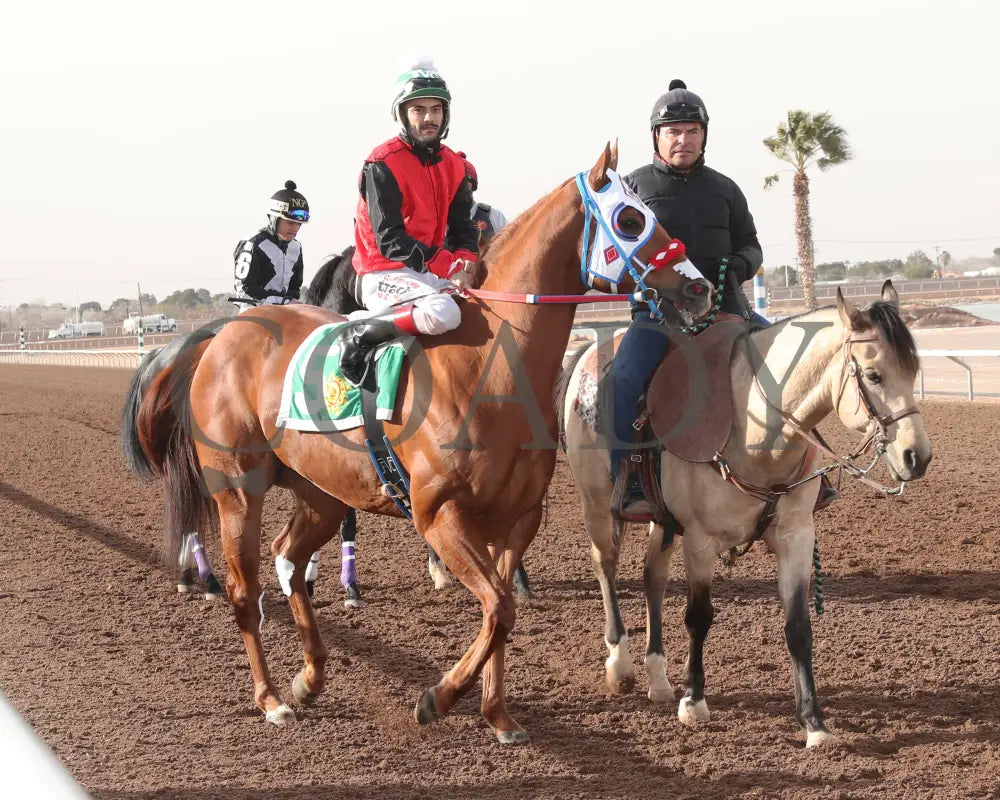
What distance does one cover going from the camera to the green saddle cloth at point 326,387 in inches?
185

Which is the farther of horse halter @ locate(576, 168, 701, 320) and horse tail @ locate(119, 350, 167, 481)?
horse tail @ locate(119, 350, 167, 481)

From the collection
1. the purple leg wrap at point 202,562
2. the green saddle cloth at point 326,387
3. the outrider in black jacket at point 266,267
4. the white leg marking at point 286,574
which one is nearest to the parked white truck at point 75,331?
the outrider in black jacket at point 266,267

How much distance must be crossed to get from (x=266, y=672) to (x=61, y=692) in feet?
3.46

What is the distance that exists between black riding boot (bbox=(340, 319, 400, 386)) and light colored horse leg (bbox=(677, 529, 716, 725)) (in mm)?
1629

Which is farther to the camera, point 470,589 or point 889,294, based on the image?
point 889,294

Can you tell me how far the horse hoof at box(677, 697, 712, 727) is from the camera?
479 centimetres

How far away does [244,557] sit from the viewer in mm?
5496

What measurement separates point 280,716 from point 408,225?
7.59ft

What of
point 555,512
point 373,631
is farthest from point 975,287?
point 373,631

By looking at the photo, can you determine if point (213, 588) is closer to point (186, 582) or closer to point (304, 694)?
point (186, 582)

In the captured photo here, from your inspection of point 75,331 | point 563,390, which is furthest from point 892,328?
point 75,331

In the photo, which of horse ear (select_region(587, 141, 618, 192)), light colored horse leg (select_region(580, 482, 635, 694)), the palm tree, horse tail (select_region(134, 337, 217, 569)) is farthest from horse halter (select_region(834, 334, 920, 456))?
the palm tree

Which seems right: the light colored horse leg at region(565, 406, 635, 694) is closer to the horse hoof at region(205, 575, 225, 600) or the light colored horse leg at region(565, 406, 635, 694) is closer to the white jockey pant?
the white jockey pant

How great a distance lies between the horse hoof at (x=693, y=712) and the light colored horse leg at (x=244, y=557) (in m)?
1.99
